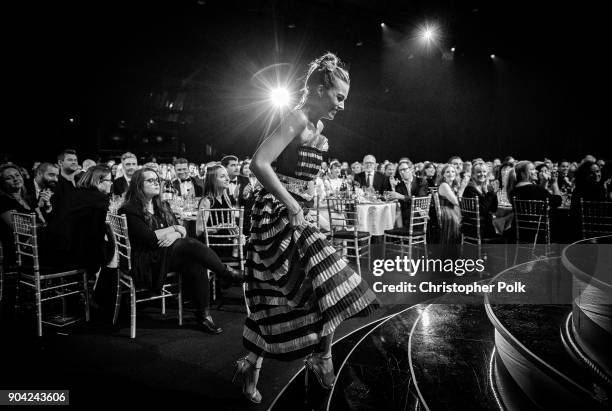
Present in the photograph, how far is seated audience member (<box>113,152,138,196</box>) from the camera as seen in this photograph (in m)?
4.64

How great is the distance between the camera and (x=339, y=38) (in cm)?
1057

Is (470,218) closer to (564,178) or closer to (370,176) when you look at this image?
(370,176)

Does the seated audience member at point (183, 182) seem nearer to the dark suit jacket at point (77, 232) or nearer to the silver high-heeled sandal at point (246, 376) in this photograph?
the dark suit jacket at point (77, 232)

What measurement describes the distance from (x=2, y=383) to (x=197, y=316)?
3.85ft

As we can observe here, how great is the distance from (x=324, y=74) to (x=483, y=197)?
3.59 m

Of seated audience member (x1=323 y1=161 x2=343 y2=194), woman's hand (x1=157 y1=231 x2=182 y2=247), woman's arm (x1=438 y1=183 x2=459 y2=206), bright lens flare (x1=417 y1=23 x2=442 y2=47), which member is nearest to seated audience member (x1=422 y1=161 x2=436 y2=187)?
seated audience member (x1=323 y1=161 x2=343 y2=194)

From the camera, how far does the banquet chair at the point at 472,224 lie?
4285 mm

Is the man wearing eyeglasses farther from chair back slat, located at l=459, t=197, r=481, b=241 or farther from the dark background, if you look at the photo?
the dark background

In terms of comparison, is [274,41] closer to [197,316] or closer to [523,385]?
[197,316]

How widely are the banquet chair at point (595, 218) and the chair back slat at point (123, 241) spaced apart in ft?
13.9

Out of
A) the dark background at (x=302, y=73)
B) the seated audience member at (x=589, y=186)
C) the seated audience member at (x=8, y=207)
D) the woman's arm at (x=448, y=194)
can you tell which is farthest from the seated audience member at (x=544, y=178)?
the seated audience member at (x=8, y=207)

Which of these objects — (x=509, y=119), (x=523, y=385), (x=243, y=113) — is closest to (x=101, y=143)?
(x=243, y=113)

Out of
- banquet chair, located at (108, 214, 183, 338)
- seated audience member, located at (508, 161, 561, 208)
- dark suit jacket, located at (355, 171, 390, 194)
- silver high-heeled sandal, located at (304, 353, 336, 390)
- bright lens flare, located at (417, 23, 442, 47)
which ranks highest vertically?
bright lens flare, located at (417, 23, 442, 47)

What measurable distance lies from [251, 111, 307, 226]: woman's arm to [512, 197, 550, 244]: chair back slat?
3513mm
